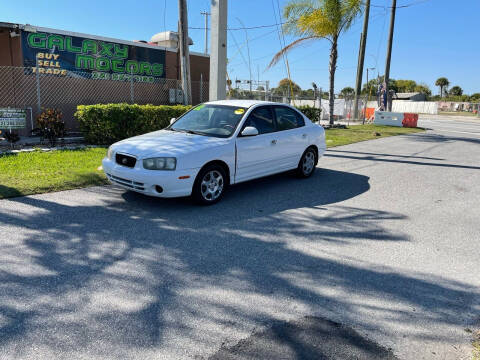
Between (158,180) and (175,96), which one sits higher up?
(175,96)

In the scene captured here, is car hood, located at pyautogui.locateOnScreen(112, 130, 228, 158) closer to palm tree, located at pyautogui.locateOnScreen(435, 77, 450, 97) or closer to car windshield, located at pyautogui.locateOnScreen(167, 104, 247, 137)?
car windshield, located at pyautogui.locateOnScreen(167, 104, 247, 137)

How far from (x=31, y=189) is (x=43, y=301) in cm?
378

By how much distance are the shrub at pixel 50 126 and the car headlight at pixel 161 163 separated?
19.9ft

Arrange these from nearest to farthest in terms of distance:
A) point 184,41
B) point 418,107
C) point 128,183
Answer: point 128,183 → point 184,41 → point 418,107

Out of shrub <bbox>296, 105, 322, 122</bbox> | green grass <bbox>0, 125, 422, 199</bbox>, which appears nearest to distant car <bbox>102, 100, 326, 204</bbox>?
green grass <bbox>0, 125, 422, 199</bbox>

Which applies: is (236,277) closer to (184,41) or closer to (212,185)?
(212,185)

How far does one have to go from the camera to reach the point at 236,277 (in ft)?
12.5

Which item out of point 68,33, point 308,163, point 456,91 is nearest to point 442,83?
point 456,91

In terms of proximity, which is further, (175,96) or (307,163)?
(175,96)

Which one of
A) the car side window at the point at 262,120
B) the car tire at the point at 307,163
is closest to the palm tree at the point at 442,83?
the car tire at the point at 307,163

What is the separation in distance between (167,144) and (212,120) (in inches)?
48.8

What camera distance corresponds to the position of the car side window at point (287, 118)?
746cm

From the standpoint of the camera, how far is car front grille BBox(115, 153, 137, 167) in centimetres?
578

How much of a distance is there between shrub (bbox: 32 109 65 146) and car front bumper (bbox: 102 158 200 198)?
562 cm
